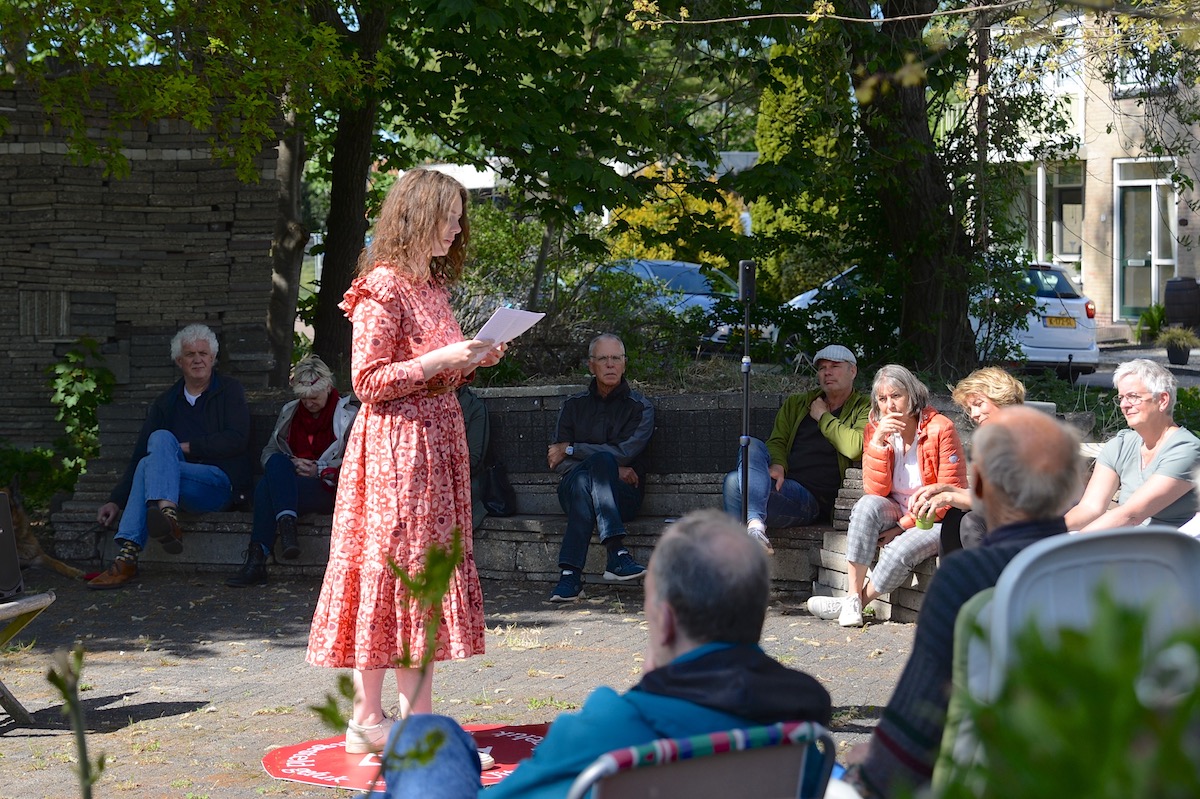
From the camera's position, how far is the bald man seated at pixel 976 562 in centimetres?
258

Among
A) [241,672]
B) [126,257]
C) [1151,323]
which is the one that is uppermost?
[1151,323]

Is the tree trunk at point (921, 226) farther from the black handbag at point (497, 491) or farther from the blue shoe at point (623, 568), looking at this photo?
the blue shoe at point (623, 568)

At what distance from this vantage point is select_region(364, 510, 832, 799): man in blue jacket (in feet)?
8.14

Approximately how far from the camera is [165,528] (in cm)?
837

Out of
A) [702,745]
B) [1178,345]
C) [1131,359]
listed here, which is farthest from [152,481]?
[1178,345]

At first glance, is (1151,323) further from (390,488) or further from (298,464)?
(390,488)

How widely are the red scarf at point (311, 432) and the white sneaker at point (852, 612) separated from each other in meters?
3.34

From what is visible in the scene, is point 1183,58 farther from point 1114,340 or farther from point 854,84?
point 1114,340

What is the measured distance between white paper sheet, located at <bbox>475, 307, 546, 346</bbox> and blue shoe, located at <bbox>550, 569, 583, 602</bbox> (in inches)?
140

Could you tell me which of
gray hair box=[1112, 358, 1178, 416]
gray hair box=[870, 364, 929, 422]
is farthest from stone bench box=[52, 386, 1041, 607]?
gray hair box=[1112, 358, 1178, 416]

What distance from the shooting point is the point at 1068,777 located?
1.01 meters

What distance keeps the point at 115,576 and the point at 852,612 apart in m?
4.33

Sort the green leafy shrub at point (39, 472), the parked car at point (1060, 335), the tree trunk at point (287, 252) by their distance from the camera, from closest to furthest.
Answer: the green leafy shrub at point (39, 472)
the tree trunk at point (287, 252)
the parked car at point (1060, 335)

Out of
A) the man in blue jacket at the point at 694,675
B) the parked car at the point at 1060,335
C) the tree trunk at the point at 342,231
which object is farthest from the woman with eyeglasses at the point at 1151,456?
the parked car at the point at 1060,335
